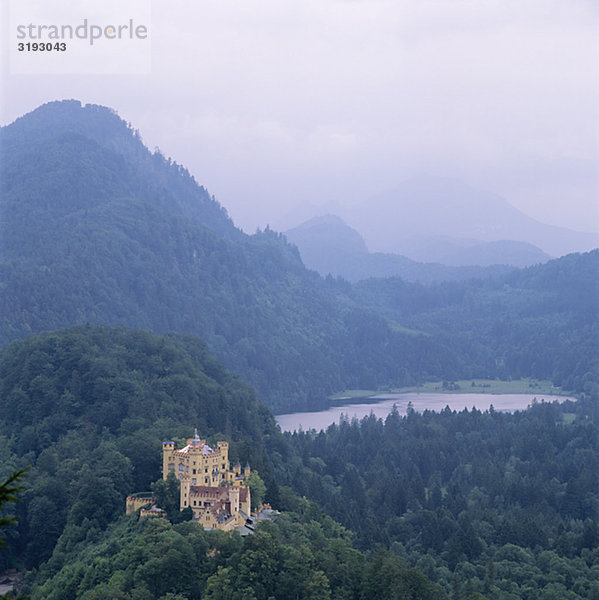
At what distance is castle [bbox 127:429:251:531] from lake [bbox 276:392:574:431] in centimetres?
7635

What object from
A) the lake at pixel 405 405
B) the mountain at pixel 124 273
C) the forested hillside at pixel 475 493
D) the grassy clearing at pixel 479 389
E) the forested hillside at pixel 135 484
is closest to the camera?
the forested hillside at pixel 135 484

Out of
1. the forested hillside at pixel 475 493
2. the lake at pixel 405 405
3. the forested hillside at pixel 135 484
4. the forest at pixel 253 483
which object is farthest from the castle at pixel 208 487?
the lake at pixel 405 405

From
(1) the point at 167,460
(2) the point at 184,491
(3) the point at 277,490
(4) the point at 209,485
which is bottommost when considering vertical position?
(3) the point at 277,490

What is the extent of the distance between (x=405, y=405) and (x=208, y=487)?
111 metres

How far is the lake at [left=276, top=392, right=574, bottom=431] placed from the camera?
149 m

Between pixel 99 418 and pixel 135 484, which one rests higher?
pixel 99 418

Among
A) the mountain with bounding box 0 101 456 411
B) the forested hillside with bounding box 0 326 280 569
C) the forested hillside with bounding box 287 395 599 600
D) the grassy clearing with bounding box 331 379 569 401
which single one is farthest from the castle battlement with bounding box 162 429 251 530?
the grassy clearing with bounding box 331 379 569 401

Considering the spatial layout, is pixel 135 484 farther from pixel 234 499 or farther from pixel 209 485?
pixel 234 499

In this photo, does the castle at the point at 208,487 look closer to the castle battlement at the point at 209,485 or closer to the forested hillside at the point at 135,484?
the castle battlement at the point at 209,485

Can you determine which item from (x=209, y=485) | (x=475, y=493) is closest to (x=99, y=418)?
(x=209, y=485)

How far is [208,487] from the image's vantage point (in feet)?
185

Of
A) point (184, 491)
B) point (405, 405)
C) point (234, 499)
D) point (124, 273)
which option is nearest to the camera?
point (234, 499)

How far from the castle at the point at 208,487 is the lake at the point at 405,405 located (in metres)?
76.4

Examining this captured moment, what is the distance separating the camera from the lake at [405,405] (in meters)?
149
